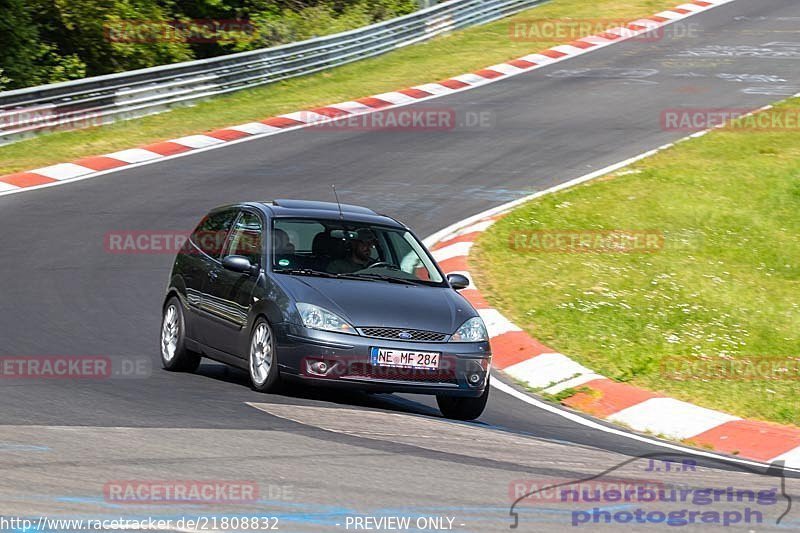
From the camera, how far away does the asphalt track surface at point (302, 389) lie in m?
6.96

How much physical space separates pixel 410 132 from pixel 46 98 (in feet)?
20.7

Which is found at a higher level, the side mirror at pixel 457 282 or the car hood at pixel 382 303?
the car hood at pixel 382 303

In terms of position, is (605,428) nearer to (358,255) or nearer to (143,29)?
(358,255)

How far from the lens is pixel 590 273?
14.7 metres

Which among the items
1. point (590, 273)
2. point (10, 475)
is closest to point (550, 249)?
point (590, 273)

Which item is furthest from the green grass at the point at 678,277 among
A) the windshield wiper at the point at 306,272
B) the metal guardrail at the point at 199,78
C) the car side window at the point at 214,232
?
the metal guardrail at the point at 199,78

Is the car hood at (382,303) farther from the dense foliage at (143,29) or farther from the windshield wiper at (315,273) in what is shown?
the dense foliage at (143,29)

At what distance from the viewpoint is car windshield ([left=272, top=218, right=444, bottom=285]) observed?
1026 cm

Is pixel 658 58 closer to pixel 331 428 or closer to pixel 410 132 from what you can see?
pixel 410 132

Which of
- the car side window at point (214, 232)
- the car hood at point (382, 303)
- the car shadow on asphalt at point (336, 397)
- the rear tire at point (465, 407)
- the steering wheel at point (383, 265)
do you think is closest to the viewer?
the car hood at point (382, 303)

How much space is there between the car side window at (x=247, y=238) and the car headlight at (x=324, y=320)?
1.00 m

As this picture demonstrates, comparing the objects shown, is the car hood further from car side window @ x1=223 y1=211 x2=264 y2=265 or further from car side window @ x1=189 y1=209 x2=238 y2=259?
car side window @ x1=189 y1=209 x2=238 y2=259

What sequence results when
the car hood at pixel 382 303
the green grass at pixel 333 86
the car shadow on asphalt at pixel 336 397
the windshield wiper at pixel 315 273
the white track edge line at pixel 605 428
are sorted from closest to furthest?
1. the white track edge line at pixel 605 428
2. the car hood at pixel 382 303
3. the car shadow on asphalt at pixel 336 397
4. the windshield wiper at pixel 315 273
5. the green grass at pixel 333 86

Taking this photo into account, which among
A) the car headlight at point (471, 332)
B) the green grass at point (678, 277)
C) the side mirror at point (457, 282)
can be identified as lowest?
the green grass at point (678, 277)
